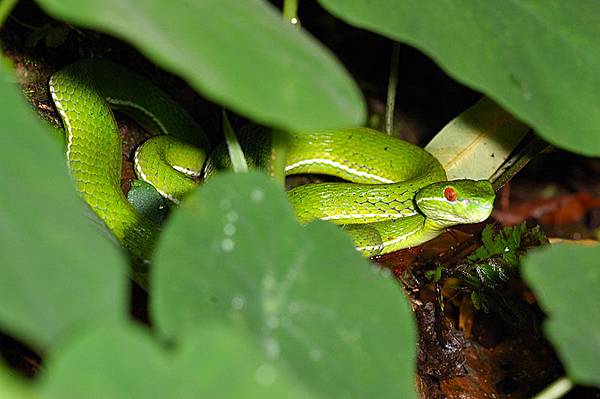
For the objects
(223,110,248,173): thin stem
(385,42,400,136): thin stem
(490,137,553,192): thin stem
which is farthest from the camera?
(385,42,400,136): thin stem

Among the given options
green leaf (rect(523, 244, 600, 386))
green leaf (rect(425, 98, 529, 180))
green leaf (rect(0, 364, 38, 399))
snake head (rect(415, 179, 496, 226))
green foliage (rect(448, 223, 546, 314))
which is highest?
green leaf (rect(425, 98, 529, 180))

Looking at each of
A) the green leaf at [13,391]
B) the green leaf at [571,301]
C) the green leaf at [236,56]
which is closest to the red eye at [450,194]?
the green leaf at [571,301]

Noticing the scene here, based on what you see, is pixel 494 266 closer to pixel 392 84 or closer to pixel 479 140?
pixel 479 140

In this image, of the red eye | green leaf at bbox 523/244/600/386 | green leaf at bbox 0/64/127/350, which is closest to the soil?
the red eye

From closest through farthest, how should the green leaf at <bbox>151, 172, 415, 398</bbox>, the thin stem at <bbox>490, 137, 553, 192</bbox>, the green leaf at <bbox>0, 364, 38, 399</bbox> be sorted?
the green leaf at <bbox>0, 364, 38, 399</bbox>
the green leaf at <bbox>151, 172, 415, 398</bbox>
the thin stem at <bbox>490, 137, 553, 192</bbox>

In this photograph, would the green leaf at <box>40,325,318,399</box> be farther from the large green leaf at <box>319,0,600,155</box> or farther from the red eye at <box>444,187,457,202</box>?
the red eye at <box>444,187,457,202</box>

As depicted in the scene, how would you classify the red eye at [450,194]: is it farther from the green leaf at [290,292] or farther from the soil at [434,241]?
the green leaf at [290,292]

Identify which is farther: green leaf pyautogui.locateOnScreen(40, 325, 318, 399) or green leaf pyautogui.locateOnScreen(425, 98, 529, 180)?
green leaf pyautogui.locateOnScreen(425, 98, 529, 180)
